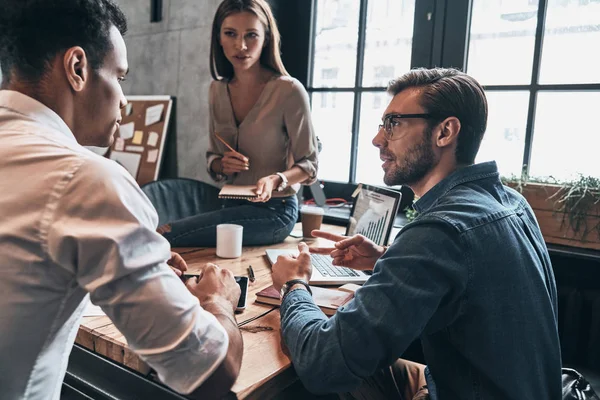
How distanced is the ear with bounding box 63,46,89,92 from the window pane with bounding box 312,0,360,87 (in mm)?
2185

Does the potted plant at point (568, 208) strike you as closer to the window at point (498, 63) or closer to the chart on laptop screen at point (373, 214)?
the window at point (498, 63)

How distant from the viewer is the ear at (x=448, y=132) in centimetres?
113

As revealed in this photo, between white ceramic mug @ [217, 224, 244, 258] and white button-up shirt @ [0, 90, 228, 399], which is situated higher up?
white button-up shirt @ [0, 90, 228, 399]

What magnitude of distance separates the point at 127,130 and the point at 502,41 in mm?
2620

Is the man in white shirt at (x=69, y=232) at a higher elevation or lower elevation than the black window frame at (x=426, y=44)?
lower

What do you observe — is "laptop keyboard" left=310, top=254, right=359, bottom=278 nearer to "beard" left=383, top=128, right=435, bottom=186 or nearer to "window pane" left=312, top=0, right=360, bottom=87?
"beard" left=383, top=128, right=435, bottom=186

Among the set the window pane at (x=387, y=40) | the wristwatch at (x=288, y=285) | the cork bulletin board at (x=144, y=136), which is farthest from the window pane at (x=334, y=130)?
the wristwatch at (x=288, y=285)

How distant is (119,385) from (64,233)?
61cm

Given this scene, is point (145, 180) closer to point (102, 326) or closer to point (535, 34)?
point (102, 326)

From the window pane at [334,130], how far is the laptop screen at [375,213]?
888mm

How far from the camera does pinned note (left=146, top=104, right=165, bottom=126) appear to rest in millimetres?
3330

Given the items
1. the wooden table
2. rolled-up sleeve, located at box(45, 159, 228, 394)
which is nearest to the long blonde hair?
the wooden table

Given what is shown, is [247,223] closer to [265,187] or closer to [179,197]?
[265,187]

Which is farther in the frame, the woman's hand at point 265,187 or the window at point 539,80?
the window at point 539,80
